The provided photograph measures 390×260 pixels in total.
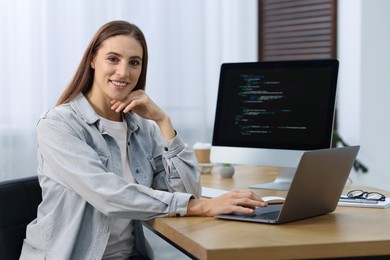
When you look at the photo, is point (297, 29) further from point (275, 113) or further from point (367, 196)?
point (367, 196)

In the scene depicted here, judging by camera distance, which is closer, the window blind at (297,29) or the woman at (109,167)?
the woman at (109,167)

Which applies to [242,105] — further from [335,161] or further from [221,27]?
[221,27]

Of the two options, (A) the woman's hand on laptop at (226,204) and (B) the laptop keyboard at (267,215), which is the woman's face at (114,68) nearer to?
(A) the woman's hand on laptop at (226,204)

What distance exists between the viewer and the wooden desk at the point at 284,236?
4.33ft

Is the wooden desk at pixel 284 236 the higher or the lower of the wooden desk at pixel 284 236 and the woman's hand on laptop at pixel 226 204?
the lower

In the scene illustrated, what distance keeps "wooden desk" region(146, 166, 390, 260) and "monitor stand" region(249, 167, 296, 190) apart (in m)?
0.48

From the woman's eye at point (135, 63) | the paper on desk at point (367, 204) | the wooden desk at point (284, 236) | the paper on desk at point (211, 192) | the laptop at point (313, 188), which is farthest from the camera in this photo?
the paper on desk at point (211, 192)

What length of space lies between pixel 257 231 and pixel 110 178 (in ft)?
1.36

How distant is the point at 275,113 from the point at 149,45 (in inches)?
57.3

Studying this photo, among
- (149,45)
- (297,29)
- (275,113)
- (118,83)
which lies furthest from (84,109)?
(297,29)

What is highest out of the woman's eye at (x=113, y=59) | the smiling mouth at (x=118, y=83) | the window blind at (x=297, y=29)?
the window blind at (x=297, y=29)

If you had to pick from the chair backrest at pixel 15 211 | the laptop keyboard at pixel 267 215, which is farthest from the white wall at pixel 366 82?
the chair backrest at pixel 15 211

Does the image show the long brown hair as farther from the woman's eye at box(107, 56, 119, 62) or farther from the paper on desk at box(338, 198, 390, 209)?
the paper on desk at box(338, 198, 390, 209)

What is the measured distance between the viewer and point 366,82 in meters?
3.48
